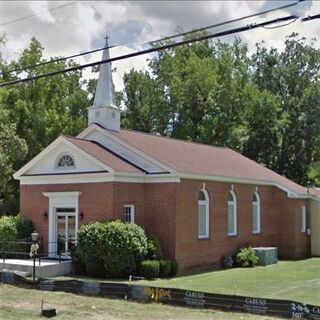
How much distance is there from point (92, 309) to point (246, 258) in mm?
15037

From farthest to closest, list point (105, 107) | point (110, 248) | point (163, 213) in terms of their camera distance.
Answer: point (105, 107) < point (163, 213) < point (110, 248)

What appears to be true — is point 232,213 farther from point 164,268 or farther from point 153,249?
point 164,268

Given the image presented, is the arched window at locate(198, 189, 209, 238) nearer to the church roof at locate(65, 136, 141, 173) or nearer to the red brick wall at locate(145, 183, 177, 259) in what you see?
the red brick wall at locate(145, 183, 177, 259)

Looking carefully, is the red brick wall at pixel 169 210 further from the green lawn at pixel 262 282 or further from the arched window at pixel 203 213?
the green lawn at pixel 262 282

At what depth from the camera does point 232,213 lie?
30.5 meters

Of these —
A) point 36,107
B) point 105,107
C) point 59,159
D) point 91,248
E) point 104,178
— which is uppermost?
point 36,107

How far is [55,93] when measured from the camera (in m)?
49.8

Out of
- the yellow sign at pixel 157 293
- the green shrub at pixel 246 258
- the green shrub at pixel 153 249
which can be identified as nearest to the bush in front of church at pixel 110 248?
the green shrub at pixel 153 249

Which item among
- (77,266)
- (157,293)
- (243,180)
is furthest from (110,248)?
(243,180)

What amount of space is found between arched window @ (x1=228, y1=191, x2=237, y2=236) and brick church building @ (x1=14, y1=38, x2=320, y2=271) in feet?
0.17

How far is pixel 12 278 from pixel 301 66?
134 ft

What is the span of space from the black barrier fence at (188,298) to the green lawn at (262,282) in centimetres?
284

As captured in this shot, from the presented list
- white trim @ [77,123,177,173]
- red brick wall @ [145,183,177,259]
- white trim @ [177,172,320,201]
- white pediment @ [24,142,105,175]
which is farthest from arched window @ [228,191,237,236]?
white pediment @ [24,142,105,175]

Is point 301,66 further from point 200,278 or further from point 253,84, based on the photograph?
point 200,278
